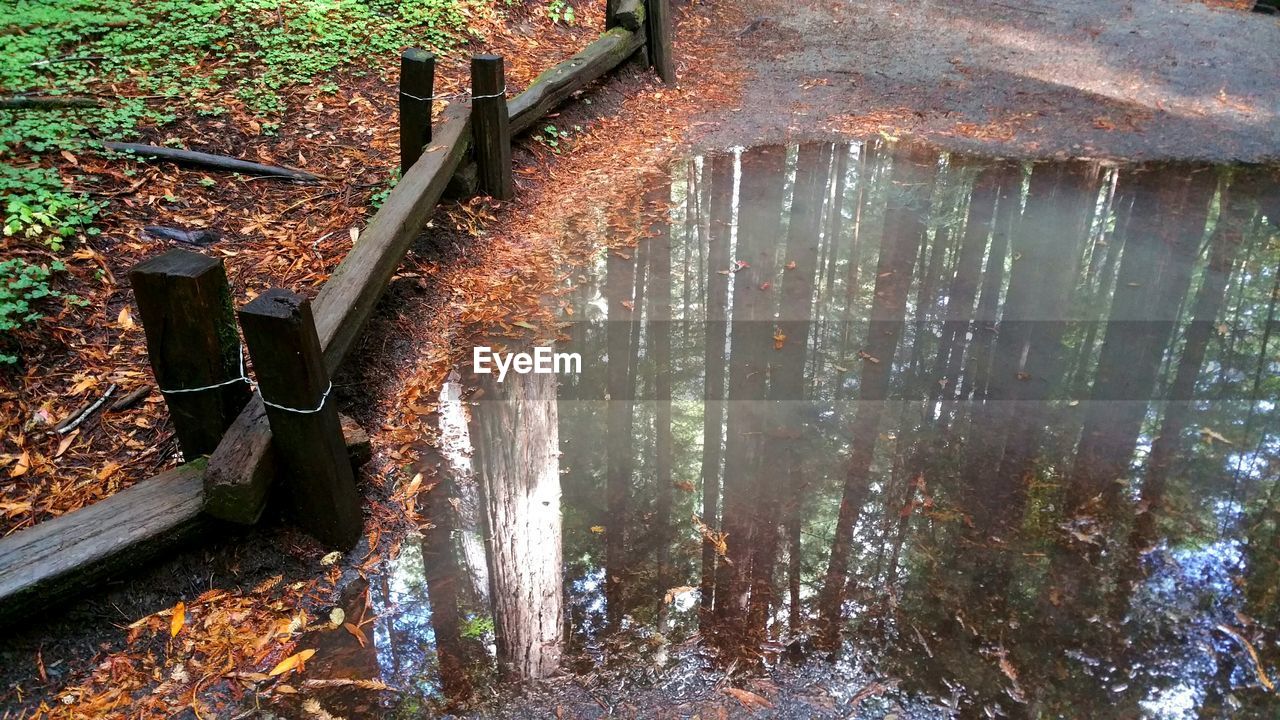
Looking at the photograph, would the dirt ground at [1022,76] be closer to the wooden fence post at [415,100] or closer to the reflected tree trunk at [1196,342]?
the reflected tree trunk at [1196,342]

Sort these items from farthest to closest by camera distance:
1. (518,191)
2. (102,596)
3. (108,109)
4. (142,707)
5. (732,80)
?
(732,80)
(518,191)
(108,109)
(102,596)
(142,707)

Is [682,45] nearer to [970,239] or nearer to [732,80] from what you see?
[732,80]

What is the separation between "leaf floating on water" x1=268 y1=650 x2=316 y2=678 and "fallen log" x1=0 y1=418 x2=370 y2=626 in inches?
23.9

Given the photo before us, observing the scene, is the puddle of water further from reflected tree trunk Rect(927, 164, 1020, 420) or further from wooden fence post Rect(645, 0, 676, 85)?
wooden fence post Rect(645, 0, 676, 85)

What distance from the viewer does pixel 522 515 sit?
3.54 meters

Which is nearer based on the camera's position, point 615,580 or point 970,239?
point 615,580

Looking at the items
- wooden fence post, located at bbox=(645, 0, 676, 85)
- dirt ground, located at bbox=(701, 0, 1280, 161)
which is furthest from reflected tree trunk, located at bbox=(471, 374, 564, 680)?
wooden fence post, located at bbox=(645, 0, 676, 85)

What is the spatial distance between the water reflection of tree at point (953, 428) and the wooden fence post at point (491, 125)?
125cm

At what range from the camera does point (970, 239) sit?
575cm

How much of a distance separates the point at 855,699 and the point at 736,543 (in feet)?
2.69

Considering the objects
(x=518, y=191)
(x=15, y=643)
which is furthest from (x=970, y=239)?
(x=15, y=643)

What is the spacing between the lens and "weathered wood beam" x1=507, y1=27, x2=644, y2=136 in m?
6.46

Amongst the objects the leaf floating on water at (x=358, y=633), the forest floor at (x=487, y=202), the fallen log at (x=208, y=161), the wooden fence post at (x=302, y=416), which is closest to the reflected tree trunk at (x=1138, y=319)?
the forest floor at (x=487, y=202)

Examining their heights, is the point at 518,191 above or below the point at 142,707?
above
